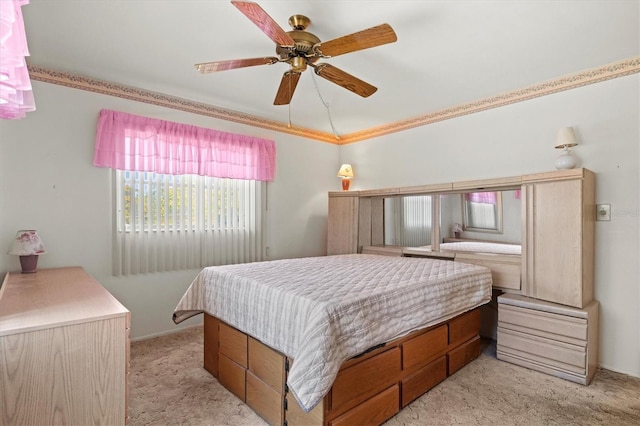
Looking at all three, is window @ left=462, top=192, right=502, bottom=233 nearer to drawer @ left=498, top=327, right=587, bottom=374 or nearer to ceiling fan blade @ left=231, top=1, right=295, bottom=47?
drawer @ left=498, top=327, right=587, bottom=374

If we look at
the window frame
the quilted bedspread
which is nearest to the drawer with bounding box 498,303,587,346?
A: the quilted bedspread

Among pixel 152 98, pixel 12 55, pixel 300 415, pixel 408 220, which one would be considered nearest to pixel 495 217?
pixel 408 220

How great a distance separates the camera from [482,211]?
3.23 metres

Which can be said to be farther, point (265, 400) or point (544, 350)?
point (544, 350)

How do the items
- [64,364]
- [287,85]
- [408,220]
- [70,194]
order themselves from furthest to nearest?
[408,220]
[70,194]
[287,85]
[64,364]

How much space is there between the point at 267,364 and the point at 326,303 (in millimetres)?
648

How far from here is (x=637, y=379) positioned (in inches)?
96.9

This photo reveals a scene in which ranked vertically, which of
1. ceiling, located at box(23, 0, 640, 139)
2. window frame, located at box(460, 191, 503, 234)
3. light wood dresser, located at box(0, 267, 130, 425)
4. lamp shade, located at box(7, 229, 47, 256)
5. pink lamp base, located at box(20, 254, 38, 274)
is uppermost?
ceiling, located at box(23, 0, 640, 139)

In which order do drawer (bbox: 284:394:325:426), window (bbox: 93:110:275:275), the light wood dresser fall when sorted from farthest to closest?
window (bbox: 93:110:275:275) < drawer (bbox: 284:394:325:426) < the light wood dresser

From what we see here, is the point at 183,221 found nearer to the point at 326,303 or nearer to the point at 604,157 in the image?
the point at 326,303

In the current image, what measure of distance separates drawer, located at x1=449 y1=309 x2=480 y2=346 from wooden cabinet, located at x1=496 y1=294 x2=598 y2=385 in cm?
21

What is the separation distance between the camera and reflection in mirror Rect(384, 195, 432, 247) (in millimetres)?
3557

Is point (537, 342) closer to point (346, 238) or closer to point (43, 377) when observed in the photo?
point (346, 238)

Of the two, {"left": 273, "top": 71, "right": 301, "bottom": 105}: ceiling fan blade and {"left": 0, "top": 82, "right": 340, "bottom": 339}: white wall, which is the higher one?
{"left": 273, "top": 71, "right": 301, "bottom": 105}: ceiling fan blade
